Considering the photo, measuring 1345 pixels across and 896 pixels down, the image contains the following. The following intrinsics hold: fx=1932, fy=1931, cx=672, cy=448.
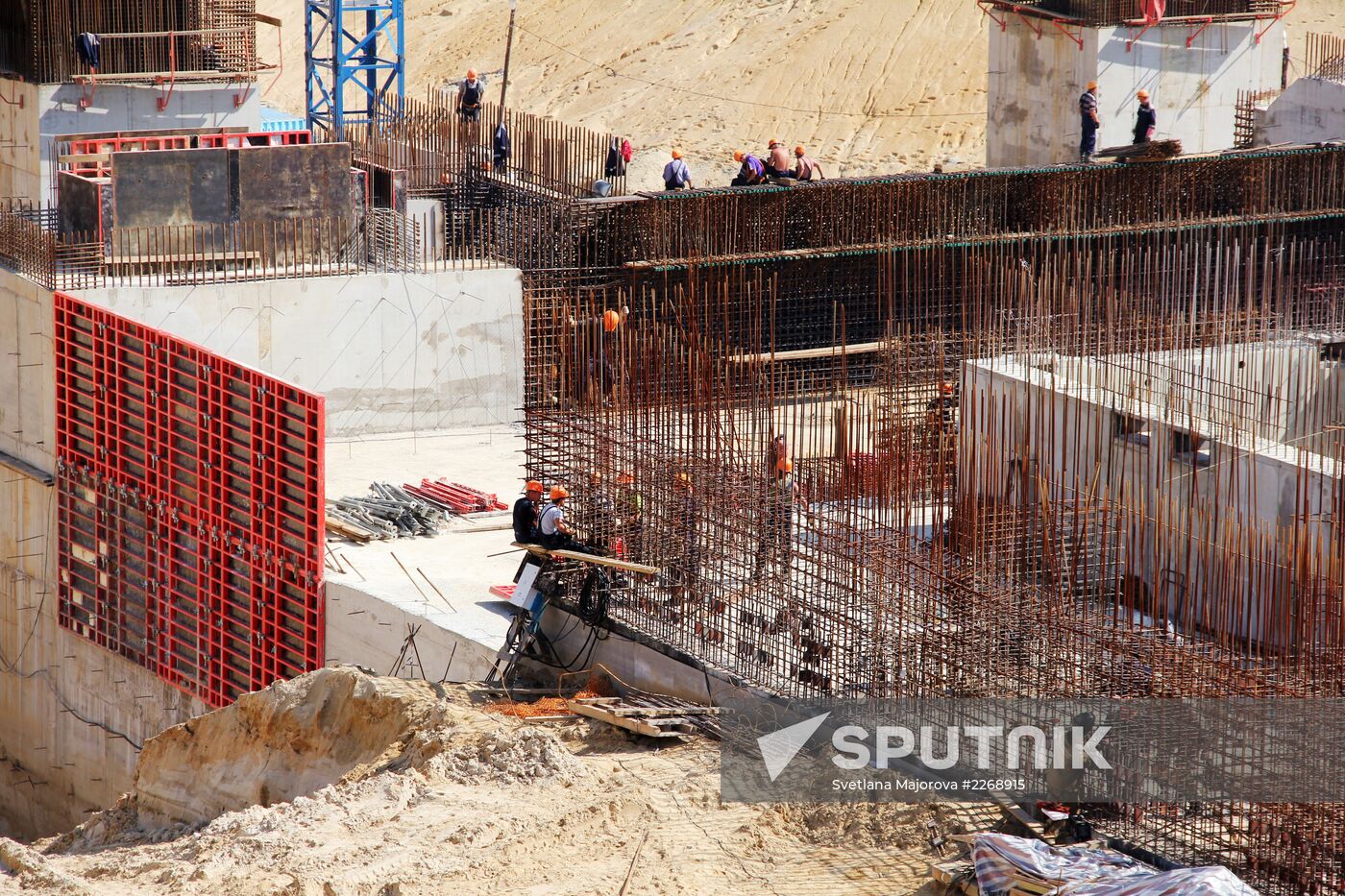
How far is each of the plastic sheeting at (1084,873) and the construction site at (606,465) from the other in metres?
0.06

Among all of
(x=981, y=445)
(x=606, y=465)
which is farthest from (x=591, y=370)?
(x=981, y=445)

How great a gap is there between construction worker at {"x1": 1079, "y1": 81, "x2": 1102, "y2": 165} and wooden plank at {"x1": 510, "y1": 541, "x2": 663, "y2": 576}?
57.4ft

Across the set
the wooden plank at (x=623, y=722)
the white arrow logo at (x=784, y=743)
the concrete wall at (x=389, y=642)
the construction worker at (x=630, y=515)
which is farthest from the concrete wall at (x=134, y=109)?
the white arrow logo at (x=784, y=743)

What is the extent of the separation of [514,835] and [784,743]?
2.42m

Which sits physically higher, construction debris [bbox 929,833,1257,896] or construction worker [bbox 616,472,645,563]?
construction worker [bbox 616,472,645,563]

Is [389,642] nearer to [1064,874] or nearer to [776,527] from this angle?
[776,527]

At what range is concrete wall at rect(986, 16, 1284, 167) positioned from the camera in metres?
34.9

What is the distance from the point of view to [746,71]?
54.6 m

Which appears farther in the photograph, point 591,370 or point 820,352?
point 820,352

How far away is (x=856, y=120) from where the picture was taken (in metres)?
51.1

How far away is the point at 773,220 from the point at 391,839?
1665cm

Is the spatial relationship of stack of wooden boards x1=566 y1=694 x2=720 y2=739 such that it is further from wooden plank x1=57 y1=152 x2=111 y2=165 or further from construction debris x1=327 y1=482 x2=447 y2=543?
wooden plank x1=57 y1=152 x2=111 y2=165

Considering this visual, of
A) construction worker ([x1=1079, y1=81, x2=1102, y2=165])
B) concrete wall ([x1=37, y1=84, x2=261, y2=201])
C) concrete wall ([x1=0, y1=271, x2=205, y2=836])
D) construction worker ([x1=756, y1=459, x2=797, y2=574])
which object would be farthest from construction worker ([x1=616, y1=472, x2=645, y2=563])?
construction worker ([x1=1079, y1=81, x2=1102, y2=165])

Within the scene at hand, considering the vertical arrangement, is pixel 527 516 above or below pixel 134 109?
below
